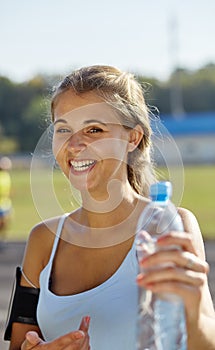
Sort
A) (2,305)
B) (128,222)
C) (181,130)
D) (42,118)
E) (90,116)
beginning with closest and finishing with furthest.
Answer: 1. (90,116)
2. (128,222)
3. (42,118)
4. (2,305)
5. (181,130)

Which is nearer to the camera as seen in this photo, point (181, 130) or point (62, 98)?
point (62, 98)

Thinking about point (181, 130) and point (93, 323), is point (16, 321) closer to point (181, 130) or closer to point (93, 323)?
point (93, 323)

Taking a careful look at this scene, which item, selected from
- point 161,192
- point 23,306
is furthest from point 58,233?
point 161,192

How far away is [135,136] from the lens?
92.7 inches

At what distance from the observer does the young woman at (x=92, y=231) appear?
2180mm

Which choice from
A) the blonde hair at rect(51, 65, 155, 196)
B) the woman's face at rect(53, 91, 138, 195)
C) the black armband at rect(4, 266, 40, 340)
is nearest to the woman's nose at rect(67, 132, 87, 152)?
the woman's face at rect(53, 91, 138, 195)

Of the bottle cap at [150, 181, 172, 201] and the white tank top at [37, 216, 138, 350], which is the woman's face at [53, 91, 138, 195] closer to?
the white tank top at [37, 216, 138, 350]

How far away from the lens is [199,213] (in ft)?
77.6

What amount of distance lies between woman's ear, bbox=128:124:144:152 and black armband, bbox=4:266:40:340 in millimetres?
486

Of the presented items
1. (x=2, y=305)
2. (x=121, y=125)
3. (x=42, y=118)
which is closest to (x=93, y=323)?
(x=121, y=125)

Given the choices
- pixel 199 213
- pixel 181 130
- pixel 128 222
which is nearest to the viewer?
pixel 128 222

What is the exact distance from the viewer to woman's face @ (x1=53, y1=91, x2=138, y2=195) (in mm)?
2172

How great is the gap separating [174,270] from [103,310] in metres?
0.89

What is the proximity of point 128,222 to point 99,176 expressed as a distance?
22 cm
